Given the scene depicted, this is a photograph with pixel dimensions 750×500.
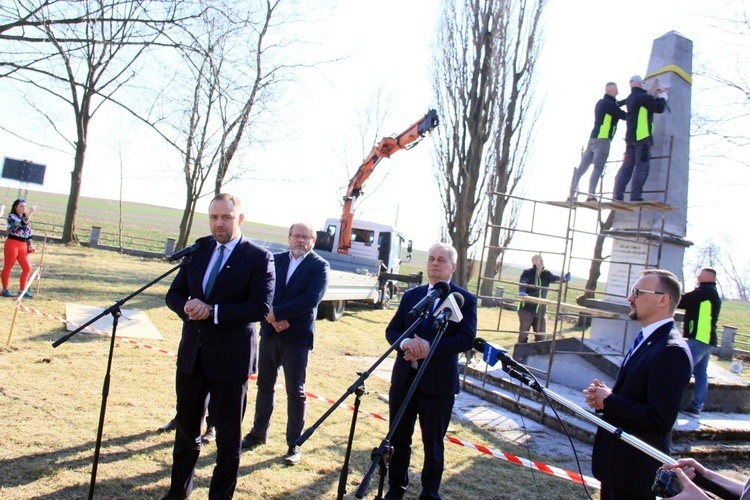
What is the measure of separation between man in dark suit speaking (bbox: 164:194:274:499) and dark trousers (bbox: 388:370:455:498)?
1.05 m

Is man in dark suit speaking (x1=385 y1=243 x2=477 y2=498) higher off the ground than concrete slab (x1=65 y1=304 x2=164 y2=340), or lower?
higher

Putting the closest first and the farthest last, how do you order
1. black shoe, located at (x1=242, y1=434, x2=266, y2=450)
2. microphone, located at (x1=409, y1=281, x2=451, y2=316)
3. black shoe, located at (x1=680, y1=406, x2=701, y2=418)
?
microphone, located at (x1=409, y1=281, x2=451, y2=316) < black shoe, located at (x1=242, y1=434, x2=266, y2=450) < black shoe, located at (x1=680, y1=406, x2=701, y2=418)

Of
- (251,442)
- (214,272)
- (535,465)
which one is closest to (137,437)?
(251,442)

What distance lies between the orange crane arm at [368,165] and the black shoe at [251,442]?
11.2 metres

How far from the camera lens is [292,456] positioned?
166 inches

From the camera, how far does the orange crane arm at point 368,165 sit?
49.1 ft

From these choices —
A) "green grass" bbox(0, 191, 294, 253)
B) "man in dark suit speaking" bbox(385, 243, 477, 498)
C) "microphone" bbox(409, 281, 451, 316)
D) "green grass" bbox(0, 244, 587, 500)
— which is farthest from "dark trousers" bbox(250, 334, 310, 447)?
"green grass" bbox(0, 191, 294, 253)

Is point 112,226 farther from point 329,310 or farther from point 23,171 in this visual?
point 329,310

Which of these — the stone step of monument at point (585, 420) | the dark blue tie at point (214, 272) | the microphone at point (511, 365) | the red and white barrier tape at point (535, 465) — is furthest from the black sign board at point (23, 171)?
the microphone at point (511, 365)

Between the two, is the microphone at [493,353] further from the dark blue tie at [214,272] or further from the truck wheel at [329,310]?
the truck wheel at [329,310]

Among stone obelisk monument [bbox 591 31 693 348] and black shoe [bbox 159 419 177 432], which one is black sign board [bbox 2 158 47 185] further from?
stone obelisk monument [bbox 591 31 693 348]

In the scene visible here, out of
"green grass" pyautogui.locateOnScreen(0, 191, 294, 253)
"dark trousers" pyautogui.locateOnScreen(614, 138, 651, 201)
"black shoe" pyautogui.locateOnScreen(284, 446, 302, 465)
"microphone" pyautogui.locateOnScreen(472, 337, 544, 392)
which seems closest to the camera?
"microphone" pyautogui.locateOnScreen(472, 337, 544, 392)

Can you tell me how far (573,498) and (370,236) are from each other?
13.5 meters

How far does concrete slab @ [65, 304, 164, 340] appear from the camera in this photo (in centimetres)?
796
